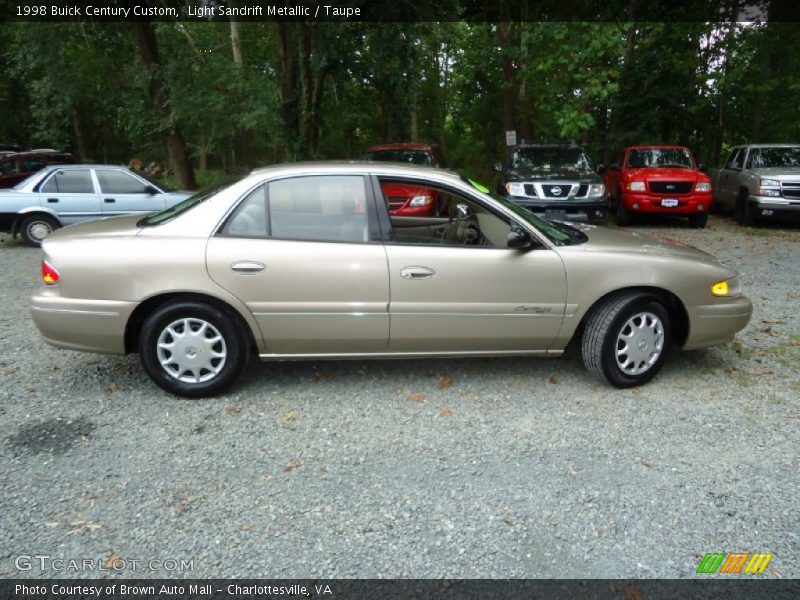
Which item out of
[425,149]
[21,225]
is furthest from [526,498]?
[21,225]

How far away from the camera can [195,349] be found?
4008 mm

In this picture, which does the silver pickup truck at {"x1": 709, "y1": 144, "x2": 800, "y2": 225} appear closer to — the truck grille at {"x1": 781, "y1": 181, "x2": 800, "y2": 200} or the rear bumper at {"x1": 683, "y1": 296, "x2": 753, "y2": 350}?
the truck grille at {"x1": 781, "y1": 181, "x2": 800, "y2": 200}

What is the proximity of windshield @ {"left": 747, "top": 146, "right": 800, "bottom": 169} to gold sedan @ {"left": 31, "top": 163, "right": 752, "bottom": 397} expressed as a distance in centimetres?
1077

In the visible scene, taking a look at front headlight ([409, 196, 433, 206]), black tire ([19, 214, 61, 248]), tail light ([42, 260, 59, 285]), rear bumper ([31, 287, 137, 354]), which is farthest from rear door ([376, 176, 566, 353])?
black tire ([19, 214, 61, 248])

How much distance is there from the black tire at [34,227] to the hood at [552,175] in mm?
8414

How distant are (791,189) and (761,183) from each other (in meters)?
0.55

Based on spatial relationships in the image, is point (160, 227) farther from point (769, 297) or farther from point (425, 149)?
point (425, 149)

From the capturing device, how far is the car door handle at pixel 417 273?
3975mm

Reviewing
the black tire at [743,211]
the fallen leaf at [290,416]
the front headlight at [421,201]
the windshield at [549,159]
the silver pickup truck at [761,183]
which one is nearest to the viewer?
the fallen leaf at [290,416]

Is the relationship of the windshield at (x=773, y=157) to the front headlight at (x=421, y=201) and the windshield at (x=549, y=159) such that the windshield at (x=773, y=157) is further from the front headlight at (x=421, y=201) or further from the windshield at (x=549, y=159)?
the front headlight at (x=421, y=201)

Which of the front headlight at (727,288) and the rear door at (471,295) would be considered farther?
the front headlight at (727,288)

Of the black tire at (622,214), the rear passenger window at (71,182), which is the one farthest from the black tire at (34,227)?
the black tire at (622,214)

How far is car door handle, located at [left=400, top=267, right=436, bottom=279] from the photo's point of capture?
13.0 ft

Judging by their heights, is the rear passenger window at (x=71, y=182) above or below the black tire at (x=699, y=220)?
above
